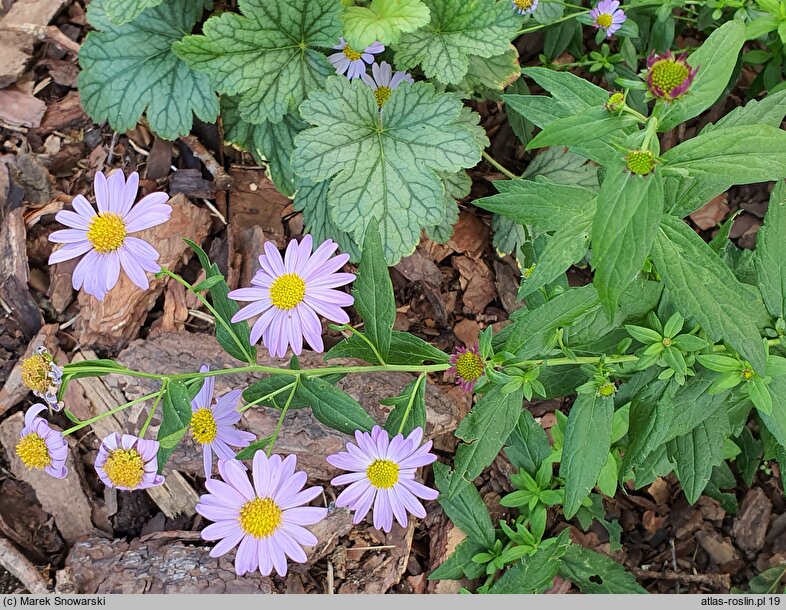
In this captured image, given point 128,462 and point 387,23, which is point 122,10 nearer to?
point 387,23

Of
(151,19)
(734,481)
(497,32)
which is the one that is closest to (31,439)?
(151,19)

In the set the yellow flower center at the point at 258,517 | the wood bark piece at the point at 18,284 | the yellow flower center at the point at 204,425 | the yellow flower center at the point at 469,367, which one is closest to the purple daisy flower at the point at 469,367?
the yellow flower center at the point at 469,367

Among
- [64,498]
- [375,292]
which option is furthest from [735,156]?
[64,498]

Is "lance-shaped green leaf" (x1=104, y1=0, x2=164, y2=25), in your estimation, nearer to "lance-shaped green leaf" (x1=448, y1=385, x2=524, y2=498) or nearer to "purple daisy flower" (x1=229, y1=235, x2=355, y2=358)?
"purple daisy flower" (x1=229, y1=235, x2=355, y2=358)

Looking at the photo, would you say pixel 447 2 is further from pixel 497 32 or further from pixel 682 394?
pixel 682 394

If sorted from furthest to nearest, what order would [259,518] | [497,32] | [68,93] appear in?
1. [68,93]
2. [497,32]
3. [259,518]

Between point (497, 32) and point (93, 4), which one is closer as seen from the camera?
point (497, 32)
